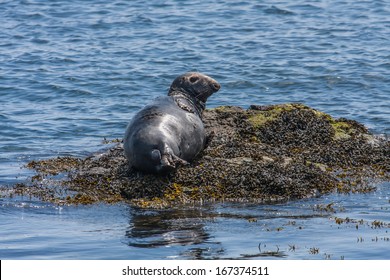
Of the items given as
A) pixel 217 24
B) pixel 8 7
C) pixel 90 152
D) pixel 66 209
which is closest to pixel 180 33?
pixel 217 24

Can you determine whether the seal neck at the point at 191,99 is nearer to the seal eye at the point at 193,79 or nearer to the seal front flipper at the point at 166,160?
the seal eye at the point at 193,79

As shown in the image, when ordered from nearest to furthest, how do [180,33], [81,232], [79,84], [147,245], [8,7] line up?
[147,245]
[81,232]
[79,84]
[180,33]
[8,7]

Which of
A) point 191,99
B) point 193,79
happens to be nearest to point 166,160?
point 191,99

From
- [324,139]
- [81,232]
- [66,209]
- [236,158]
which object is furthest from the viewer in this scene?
[324,139]

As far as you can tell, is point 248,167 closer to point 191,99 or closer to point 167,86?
point 191,99

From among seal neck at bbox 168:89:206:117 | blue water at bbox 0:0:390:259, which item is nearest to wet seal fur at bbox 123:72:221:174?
seal neck at bbox 168:89:206:117

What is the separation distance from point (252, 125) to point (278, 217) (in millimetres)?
3860

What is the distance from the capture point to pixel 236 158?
12.7 metres

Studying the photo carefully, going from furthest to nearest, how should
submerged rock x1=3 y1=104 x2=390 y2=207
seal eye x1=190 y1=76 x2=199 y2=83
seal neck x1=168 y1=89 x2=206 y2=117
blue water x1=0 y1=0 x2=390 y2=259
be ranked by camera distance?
seal eye x1=190 y1=76 x2=199 y2=83 → seal neck x1=168 y1=89 x2=206 y2=117 → submerged rock x1=3 y1=104 x2=390 y2=207 → blue water x1=0 y1=0 x2=390 y2=259

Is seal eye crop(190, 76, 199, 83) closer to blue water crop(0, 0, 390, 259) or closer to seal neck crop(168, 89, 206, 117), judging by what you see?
seal neck crop(168, 89, 206, 117)

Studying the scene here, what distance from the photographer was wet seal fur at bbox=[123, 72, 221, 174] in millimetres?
11789

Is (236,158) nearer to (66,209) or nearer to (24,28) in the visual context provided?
(66,209)

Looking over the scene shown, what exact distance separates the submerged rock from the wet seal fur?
0.17 metres

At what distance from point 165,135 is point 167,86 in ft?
28.4
